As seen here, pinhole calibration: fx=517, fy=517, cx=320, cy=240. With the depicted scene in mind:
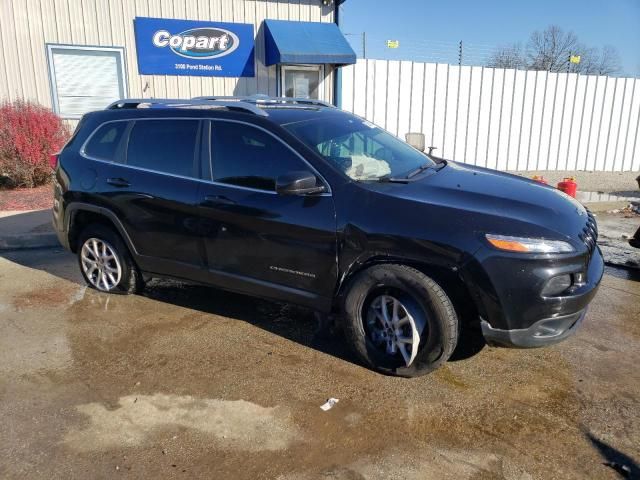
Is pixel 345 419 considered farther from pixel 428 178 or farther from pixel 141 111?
pixel 141 111

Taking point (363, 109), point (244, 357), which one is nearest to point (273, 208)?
point (244, 357)

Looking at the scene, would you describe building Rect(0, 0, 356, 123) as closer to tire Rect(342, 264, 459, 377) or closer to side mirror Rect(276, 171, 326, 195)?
side mirror Rect(276, 171, 326, 195)

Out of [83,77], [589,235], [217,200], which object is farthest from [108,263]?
[83,77]

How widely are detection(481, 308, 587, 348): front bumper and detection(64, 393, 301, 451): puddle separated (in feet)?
4.34

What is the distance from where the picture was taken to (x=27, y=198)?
30.3 ft

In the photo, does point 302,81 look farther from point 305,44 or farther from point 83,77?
point 83,77

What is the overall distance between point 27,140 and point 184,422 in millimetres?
8253

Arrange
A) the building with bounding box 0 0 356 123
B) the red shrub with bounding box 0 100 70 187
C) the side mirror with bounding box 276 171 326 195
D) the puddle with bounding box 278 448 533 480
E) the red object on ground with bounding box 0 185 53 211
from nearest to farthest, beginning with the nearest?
the puddle with bounding box 278 448 533 480 < the side mirror with bounding box 276 171 326 195 < the red object on ground with bounding box 0 185 53 211 < the red shrub with bounding box 0 100 70 187 < the building with bounding box 0 0 356 123

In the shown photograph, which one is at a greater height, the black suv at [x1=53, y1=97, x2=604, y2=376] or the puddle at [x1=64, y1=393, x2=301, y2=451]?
the black suv at [x1=53, y1=97, x2=604, y2=376]

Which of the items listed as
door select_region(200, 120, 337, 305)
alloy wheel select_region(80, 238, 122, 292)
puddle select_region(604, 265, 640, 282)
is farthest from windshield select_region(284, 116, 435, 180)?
puddle select_region(604, 265, 640, 282)

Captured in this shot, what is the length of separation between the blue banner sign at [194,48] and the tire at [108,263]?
697cm

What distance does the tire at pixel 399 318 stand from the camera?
3.24m

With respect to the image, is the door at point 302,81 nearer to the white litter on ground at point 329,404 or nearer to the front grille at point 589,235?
the front grille at point 589,235

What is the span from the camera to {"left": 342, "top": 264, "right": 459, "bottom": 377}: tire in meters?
3.24
